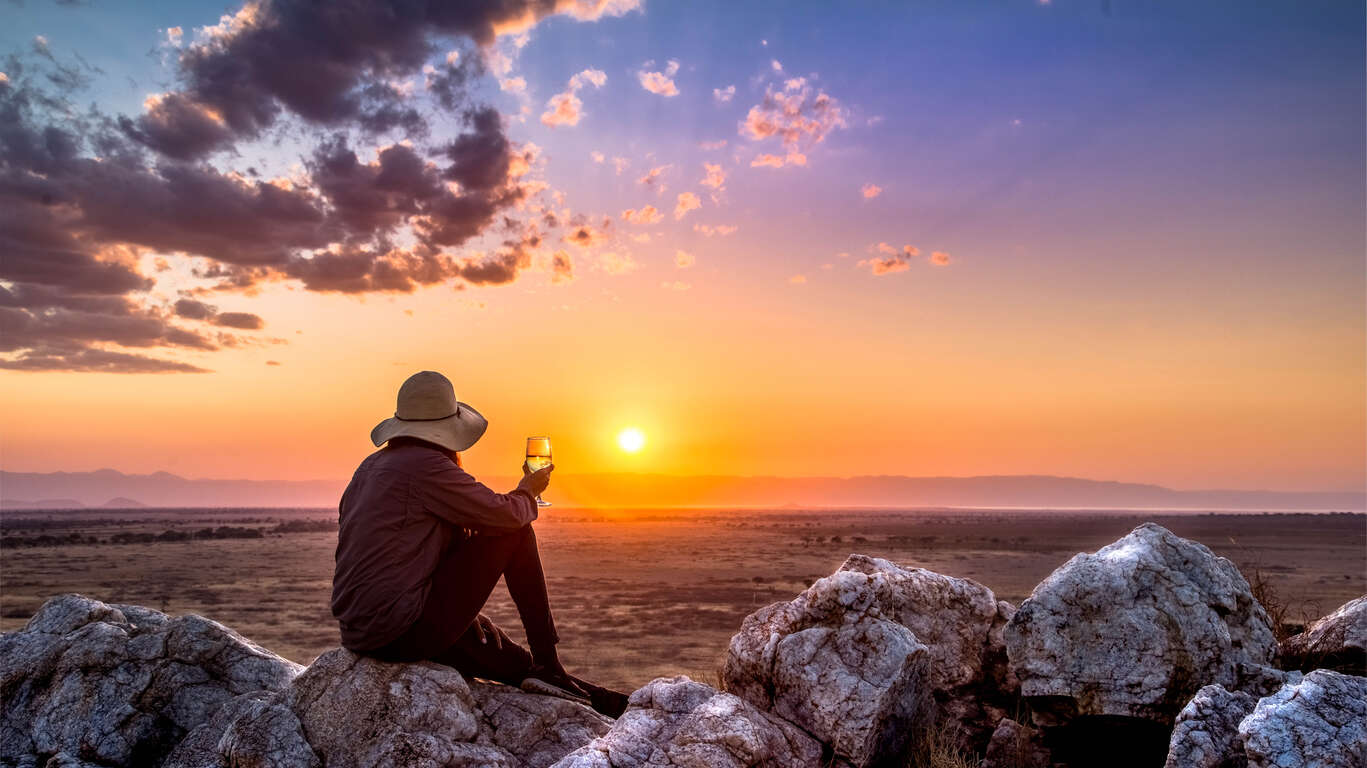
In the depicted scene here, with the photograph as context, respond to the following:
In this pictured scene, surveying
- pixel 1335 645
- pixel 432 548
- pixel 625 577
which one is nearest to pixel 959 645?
pixel 1335 645

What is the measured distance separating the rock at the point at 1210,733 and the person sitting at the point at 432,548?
3.85 m

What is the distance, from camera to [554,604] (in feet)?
87.0

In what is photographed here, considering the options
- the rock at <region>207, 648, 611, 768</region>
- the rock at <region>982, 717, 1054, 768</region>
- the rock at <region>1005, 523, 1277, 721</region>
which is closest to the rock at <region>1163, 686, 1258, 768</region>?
the rock at <region>1005, 523, 1277, 721</region>

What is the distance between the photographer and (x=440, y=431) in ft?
19.5

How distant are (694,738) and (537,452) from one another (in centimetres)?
242

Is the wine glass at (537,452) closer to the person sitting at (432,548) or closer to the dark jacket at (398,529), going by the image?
the person sitting at (432,548)

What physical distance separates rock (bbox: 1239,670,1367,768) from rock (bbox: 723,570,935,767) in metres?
1.86

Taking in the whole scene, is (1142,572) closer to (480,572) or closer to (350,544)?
(480,572)

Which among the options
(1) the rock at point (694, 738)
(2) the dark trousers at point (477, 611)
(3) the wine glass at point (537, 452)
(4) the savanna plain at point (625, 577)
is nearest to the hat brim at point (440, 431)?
(3) the wine glass at point (537, 452)

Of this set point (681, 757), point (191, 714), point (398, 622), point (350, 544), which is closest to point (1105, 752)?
point (681, 757)

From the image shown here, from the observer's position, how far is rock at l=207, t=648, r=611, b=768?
17.5 ft

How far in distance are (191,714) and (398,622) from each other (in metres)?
2.20

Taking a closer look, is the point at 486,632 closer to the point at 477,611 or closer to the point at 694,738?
the point at 477,611

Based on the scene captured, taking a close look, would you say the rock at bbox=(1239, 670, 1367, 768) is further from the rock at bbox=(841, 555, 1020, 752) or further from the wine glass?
the wine glass
